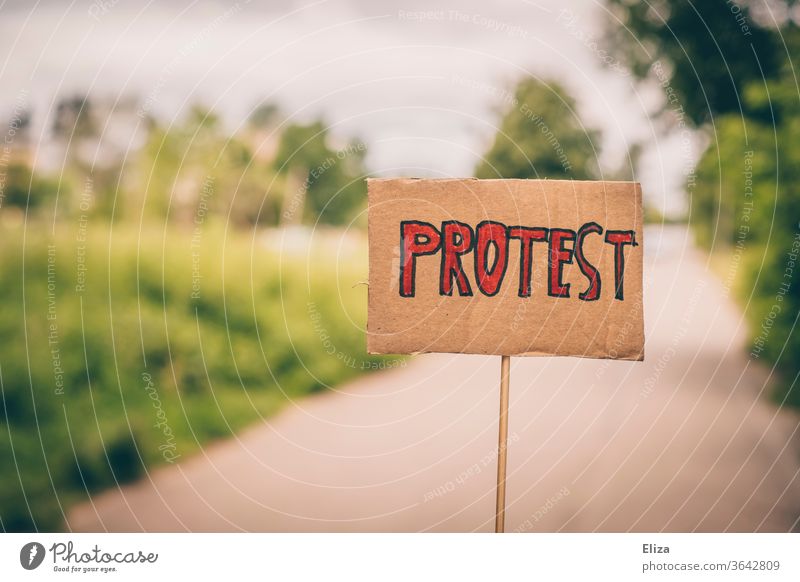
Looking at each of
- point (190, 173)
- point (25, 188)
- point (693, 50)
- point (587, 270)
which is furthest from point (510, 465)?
point (190, 173)

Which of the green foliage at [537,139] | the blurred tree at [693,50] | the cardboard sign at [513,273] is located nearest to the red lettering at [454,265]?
the cardboard sign at [513,273]

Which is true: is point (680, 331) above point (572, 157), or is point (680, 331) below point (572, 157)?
below

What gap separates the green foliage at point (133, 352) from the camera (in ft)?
11.8

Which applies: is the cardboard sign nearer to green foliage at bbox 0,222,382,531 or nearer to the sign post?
the sign post

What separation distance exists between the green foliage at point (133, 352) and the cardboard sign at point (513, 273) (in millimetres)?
2404

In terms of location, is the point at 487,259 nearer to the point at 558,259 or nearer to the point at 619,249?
the point at 558,259

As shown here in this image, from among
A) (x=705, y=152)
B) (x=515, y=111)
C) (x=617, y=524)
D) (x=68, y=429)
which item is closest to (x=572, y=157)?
(x=515, y=111)

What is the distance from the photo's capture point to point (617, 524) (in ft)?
11.4

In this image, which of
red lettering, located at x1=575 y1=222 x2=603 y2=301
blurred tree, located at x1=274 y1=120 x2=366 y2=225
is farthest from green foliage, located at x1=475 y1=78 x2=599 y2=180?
red lettering, located at x1=575 y1=222 x2=603 y2=301

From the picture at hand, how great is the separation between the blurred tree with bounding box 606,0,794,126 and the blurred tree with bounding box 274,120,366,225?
3321 mm

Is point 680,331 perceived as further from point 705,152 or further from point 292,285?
point 292,285

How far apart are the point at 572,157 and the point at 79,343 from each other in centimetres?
976

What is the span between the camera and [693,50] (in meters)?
5.97
